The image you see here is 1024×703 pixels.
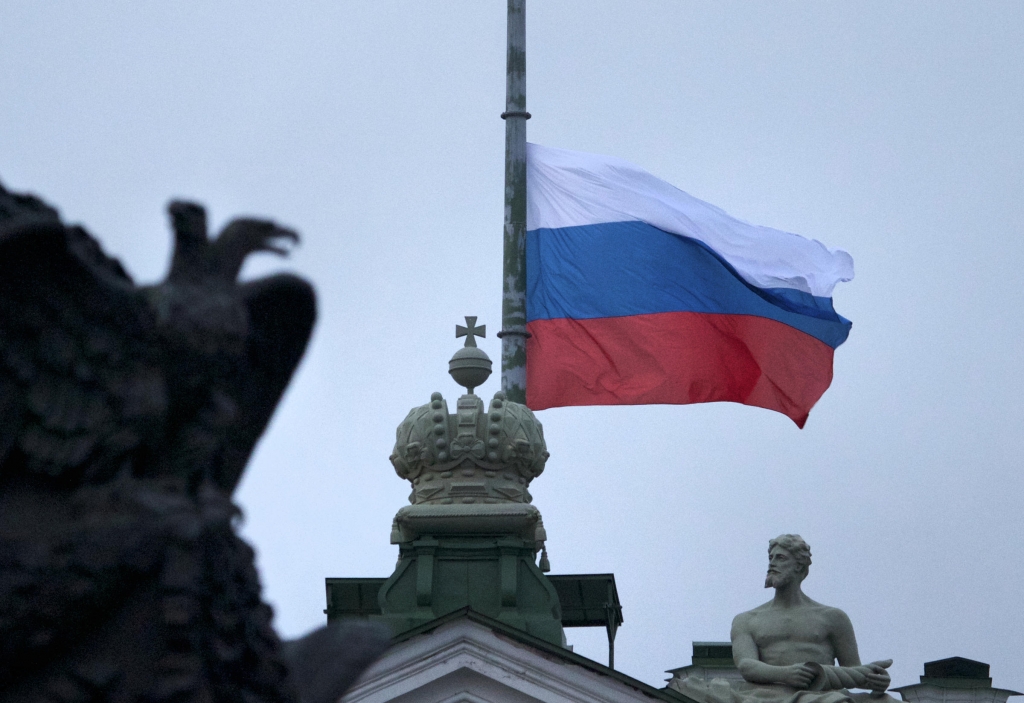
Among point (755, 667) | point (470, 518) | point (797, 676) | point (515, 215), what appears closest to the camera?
point (797, 676)

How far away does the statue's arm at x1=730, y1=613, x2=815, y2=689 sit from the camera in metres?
17.2

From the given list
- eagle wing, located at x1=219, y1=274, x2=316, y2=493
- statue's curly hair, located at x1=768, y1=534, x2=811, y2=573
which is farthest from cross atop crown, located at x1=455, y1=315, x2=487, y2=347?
eagle wing, located at x1=219, y1=274, x2=316, y2=493

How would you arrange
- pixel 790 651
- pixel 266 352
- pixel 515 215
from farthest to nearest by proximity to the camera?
1. pixel 515 215
2. pixel 790 651
3. pixel 266 352

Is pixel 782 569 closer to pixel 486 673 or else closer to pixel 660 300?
pixel 486 673

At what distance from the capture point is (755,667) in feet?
56.9

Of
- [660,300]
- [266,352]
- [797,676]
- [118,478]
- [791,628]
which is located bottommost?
[118,478]

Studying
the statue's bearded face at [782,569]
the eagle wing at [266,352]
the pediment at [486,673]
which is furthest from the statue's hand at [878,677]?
the eagle wing at [266,352]

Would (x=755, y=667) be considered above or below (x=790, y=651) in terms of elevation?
below

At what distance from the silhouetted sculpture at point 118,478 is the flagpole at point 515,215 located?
16.0 m

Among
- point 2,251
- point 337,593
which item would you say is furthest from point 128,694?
point 337,593

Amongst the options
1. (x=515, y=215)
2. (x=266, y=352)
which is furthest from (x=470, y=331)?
(x=266, y=352)

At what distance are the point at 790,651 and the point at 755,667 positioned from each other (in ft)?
1.15

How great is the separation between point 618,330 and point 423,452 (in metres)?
3.93

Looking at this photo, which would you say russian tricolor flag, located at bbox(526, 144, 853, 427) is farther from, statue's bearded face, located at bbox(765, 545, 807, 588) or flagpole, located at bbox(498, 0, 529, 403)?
statue's bearded face, located at bbox(765, 545, 807, 588)
